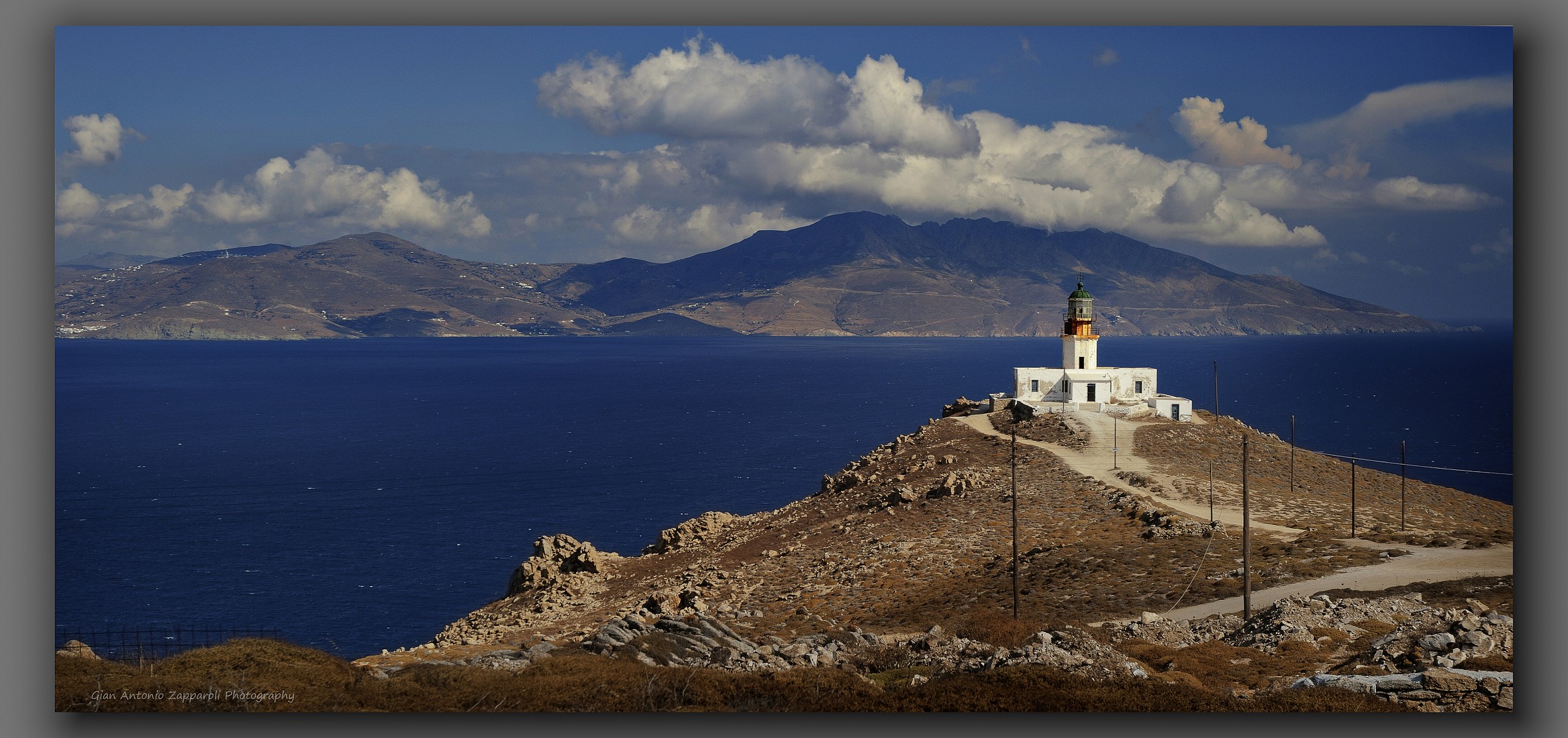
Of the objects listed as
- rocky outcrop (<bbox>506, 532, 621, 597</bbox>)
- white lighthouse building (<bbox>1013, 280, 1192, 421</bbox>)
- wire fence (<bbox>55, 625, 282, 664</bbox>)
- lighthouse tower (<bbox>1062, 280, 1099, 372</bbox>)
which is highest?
lighthouse tower (<bbox>1062, 280, 1099, 372</bbox>)

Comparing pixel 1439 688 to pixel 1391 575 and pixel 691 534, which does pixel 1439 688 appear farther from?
pixel 691 534

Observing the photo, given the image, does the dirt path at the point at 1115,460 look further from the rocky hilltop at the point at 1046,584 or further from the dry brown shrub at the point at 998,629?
the dry brown shrub at the point at 998,629

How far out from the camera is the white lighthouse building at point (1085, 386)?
43.8 metres

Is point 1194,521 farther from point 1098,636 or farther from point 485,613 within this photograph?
point 485,613

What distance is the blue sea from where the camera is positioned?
34125 millimetres

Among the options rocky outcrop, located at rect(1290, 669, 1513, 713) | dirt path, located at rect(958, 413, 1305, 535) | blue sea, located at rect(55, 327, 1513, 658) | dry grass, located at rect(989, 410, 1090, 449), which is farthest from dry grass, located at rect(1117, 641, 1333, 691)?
dry grass, located at rect(989, 410, 1090, 449)

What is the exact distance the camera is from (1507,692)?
1445cm

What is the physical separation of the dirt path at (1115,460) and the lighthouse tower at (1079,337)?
15.9 ft

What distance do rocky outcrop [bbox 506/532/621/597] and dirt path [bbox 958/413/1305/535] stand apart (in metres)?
16.5

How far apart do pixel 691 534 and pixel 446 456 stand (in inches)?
1374

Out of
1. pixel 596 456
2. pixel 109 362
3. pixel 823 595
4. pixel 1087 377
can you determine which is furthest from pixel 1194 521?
pixel 109 362

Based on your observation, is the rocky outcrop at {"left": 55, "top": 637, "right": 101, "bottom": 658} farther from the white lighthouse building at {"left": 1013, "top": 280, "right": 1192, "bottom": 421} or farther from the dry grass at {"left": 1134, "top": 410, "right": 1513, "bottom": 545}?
the white lighthouse building at {"left": 1013, "top": 280, "right": 1192, "bottom": 421}

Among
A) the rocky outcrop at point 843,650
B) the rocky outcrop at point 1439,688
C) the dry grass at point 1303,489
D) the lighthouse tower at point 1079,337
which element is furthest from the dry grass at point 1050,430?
the rocky outcrop at point 1439,688
